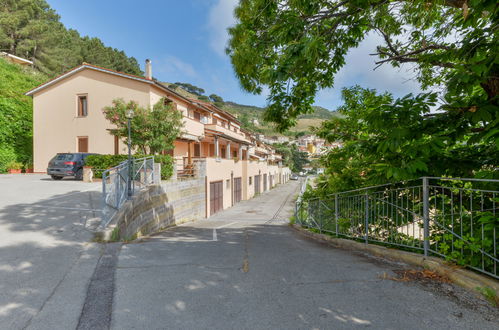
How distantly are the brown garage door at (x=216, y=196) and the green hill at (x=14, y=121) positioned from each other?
16.7 metres

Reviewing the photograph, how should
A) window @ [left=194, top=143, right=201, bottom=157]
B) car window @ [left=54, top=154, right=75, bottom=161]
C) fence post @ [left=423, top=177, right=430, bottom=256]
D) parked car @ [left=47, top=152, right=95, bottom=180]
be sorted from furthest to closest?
1. window @ [left=194, top=143, right=201, bottom=157]
2. car window @ [left=54, top=154, right=75, bottom=161]
3. parked car @ [left=47, top=152, right=95, bottom=180]
4. fence post @ [left=423, top=177, right=430, bottom=256]

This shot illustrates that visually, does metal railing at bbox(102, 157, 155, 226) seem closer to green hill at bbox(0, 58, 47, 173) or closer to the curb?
the curb

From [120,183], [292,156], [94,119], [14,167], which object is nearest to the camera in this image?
[120,183]

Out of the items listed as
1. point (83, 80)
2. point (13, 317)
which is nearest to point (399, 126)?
point (13, 317)

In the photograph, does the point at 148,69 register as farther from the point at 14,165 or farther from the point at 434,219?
the point at 434,219

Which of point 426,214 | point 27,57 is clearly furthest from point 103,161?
point 27,57

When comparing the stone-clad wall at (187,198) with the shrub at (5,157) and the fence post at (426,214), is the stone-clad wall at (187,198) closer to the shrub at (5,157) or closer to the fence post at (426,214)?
the fence post at (426,214)

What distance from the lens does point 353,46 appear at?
605 centimetres

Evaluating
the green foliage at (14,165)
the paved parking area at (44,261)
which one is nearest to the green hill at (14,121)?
the green foliage at (14,165)

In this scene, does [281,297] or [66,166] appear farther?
[66,166]

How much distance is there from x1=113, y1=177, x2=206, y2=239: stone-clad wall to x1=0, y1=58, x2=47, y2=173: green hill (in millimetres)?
16587

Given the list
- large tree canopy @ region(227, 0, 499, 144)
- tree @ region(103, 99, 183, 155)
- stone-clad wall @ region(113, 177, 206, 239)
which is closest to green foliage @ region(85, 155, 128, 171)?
tree @ region(103, 99, 183, 155)

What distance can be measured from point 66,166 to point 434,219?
55.4 ft

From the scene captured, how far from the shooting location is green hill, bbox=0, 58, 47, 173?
68.7 feet
